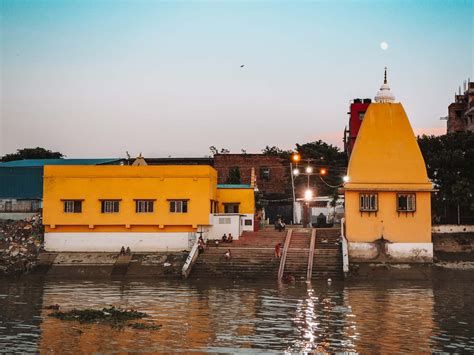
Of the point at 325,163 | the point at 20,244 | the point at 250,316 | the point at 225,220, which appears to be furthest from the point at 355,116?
the point at 250,316

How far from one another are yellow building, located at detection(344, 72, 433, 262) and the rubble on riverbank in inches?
702

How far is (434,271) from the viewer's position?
1577 inches

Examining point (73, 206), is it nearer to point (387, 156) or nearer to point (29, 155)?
point (387, 156)

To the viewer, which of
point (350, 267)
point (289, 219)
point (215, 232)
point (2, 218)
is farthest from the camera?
point (289, 219)

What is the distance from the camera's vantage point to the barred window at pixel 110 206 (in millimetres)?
44469

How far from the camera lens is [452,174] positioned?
48.2 meters

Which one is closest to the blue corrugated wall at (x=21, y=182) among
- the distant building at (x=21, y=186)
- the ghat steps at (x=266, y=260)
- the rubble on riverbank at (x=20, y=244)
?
the distant building at (x=21, y=186)

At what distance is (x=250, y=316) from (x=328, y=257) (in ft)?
51.6

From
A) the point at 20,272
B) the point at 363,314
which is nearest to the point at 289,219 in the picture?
the point at 20,272

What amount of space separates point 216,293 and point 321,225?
21743 millimetres

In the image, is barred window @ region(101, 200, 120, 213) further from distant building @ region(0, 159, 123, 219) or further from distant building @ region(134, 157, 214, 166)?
distant building @ region(134, 157, 214, 166)

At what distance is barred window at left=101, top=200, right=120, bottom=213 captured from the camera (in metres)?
44.5

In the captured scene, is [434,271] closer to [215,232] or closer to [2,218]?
[215,232]

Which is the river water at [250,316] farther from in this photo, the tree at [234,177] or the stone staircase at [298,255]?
the tree at [234,177]
